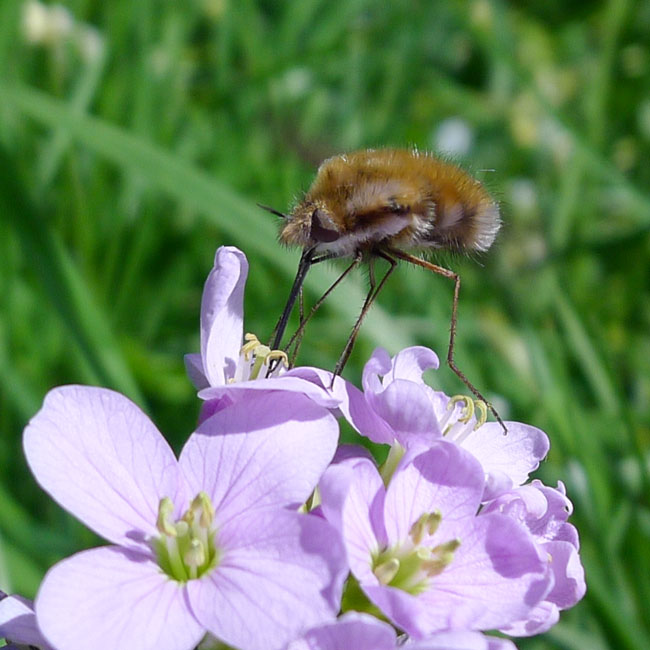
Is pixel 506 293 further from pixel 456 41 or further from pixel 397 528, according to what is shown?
pixel 397 528

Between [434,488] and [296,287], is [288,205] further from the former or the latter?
[434,488]

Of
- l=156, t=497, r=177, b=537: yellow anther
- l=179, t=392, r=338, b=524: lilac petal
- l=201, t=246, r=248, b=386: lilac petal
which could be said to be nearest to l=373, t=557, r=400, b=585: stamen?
l=179, t=392, r=338, b=524: lilac petal

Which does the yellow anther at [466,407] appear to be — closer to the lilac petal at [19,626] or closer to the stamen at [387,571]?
the stamen at [387,571]

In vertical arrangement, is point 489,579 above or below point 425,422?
below

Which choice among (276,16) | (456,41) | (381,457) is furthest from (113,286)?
(456,41)

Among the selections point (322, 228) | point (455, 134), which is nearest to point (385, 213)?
point (322, 228)

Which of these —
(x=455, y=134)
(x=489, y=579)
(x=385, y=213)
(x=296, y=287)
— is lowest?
(x=489, y=579)

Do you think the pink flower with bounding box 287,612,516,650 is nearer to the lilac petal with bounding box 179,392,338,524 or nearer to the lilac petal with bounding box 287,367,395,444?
the lilac petal with bounding box 179,392,338,524
